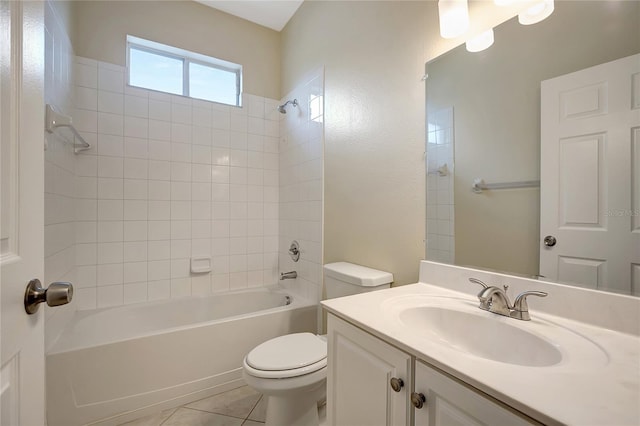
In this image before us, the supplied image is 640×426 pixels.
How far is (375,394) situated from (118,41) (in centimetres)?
278

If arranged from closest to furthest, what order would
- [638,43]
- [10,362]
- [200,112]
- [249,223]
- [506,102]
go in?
1. [10,362]
2. [638,43]
3. [506,102]
4. [200,112]
5. [249,223]

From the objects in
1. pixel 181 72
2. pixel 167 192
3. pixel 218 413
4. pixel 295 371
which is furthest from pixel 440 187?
pixel 181 72

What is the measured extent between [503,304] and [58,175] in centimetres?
224

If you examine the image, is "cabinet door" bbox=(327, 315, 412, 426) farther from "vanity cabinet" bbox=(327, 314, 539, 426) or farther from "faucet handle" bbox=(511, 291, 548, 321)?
"faucet handle" bbox=(511, 291, 548, 321)

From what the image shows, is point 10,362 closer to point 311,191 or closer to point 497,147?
point 497,147

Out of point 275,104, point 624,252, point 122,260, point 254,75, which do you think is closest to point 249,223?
point 122,260

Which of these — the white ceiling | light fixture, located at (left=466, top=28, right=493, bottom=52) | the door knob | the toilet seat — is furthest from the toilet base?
the white ceiling

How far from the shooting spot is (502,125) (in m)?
1.00

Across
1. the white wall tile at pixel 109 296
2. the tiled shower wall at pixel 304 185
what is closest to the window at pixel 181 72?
the tiled shower wall at pixel 304 185

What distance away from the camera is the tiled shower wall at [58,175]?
4.55ft

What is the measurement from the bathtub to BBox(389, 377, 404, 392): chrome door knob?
4.45 feet

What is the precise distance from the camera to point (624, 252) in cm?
74

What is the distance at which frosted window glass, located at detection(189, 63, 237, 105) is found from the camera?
7.96 ft

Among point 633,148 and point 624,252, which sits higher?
point 633,148
